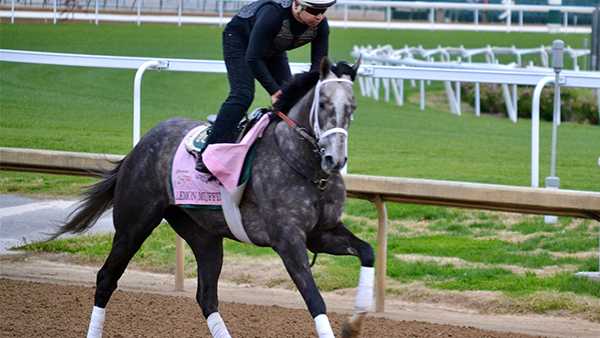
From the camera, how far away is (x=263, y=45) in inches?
253

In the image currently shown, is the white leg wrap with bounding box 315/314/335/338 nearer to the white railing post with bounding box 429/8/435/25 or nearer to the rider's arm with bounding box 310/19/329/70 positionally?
the rider's arm with bounding box 310/19/329/70

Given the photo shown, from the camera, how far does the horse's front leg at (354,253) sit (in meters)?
6.07

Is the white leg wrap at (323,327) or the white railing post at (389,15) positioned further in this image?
the white railing post at (389,15)

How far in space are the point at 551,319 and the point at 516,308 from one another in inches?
12.2

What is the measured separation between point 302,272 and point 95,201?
1899 mm

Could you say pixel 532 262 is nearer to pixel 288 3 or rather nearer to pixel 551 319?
pixel 551 319

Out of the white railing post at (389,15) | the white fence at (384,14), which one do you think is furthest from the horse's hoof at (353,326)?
the white railing post at (389,15)

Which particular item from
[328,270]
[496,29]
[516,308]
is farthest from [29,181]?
[496,29]

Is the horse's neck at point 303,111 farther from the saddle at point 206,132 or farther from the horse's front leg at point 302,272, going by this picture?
the horse's front leg at point 302,272

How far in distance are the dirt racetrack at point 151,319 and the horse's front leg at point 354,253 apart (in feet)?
3.59

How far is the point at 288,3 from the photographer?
6398 millimetres

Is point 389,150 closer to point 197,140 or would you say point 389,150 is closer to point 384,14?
Result: point 197,140

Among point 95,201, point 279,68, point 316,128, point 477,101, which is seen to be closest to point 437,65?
point 477,101

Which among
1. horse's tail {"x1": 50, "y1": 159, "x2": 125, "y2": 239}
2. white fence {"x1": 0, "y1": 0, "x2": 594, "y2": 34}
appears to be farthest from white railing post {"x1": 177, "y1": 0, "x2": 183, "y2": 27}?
horse's tail {"x1": 50, "y1": 159, "x2": 125, "y2": 239}
